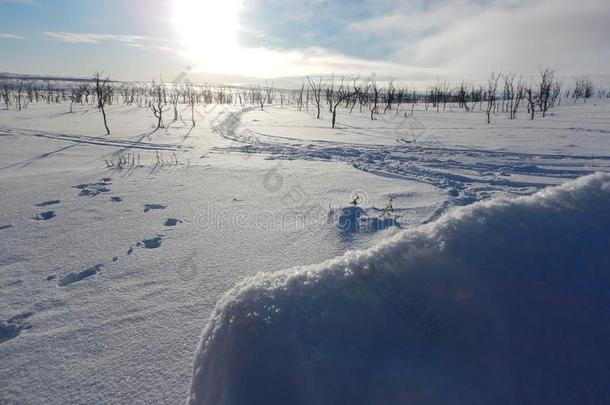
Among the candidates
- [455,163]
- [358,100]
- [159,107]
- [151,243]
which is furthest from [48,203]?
[358,100]

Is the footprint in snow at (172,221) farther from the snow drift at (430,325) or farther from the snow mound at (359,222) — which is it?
the snow drift at (430,325)

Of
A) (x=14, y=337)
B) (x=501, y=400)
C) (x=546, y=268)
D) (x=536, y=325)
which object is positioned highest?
(x=546, y=268)

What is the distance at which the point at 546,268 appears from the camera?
843 mm

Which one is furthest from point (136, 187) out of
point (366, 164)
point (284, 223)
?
point (366, 164)

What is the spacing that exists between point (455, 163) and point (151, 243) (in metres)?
5.47

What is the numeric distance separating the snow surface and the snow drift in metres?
0.05

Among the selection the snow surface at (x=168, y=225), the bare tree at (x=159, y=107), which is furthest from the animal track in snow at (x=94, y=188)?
the bare tree at (x=159, y=107)

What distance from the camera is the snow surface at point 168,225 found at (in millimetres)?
1706

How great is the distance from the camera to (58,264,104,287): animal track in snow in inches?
93.5

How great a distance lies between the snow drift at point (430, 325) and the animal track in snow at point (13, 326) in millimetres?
1615

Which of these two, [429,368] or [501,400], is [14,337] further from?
[501,400]

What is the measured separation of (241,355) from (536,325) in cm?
68

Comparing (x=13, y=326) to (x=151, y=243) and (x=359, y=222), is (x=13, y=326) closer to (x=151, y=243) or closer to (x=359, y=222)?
(x=151, y=243)

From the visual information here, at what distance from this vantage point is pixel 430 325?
0.78m
